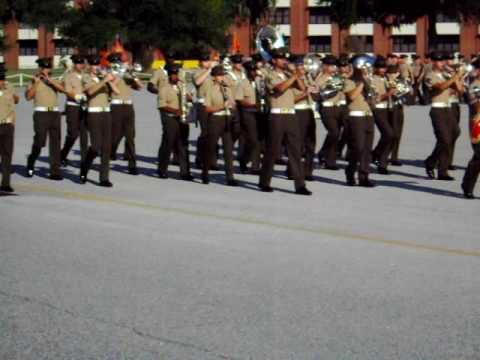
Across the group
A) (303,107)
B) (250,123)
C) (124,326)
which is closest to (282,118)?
(303,107)

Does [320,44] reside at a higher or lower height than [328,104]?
higher

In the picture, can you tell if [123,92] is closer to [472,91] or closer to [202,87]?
[202,87]

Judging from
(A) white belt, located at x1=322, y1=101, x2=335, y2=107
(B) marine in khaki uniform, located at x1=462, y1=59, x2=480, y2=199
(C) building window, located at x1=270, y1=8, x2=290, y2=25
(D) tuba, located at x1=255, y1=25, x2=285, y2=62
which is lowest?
(B) marine in khaki uniform, located at x1=462, y1=59, x2=480, y2=199

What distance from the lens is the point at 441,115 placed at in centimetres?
2012

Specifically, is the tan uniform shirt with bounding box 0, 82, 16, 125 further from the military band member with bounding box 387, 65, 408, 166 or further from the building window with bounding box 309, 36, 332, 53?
the building window with bounding box 309, 36, 332, 53

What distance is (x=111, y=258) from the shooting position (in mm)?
12062

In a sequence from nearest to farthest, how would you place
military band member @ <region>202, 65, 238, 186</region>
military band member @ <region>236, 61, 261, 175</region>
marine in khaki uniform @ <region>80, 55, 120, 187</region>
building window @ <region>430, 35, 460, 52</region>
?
marine in khaki uniform @ <region>80, 55, 120, 187</region>, military band member @ <region>202, 65, 238, 186</region>, military band member @ <region>236, 61, 261, 175</region>, building window @ <region>430, 35, 460, 52</region>

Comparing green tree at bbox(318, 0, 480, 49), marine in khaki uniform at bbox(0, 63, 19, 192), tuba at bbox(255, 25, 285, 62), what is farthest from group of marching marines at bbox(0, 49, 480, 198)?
green tree at bbox(318, 0, 480, 49)

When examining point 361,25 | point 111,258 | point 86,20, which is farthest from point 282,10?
point 111,258

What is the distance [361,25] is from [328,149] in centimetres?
10283

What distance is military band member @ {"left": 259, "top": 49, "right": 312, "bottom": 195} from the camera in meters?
18.0

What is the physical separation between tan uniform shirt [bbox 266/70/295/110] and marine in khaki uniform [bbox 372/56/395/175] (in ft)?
10.8

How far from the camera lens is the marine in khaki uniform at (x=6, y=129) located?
17.8 m

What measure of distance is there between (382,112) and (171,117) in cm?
351
